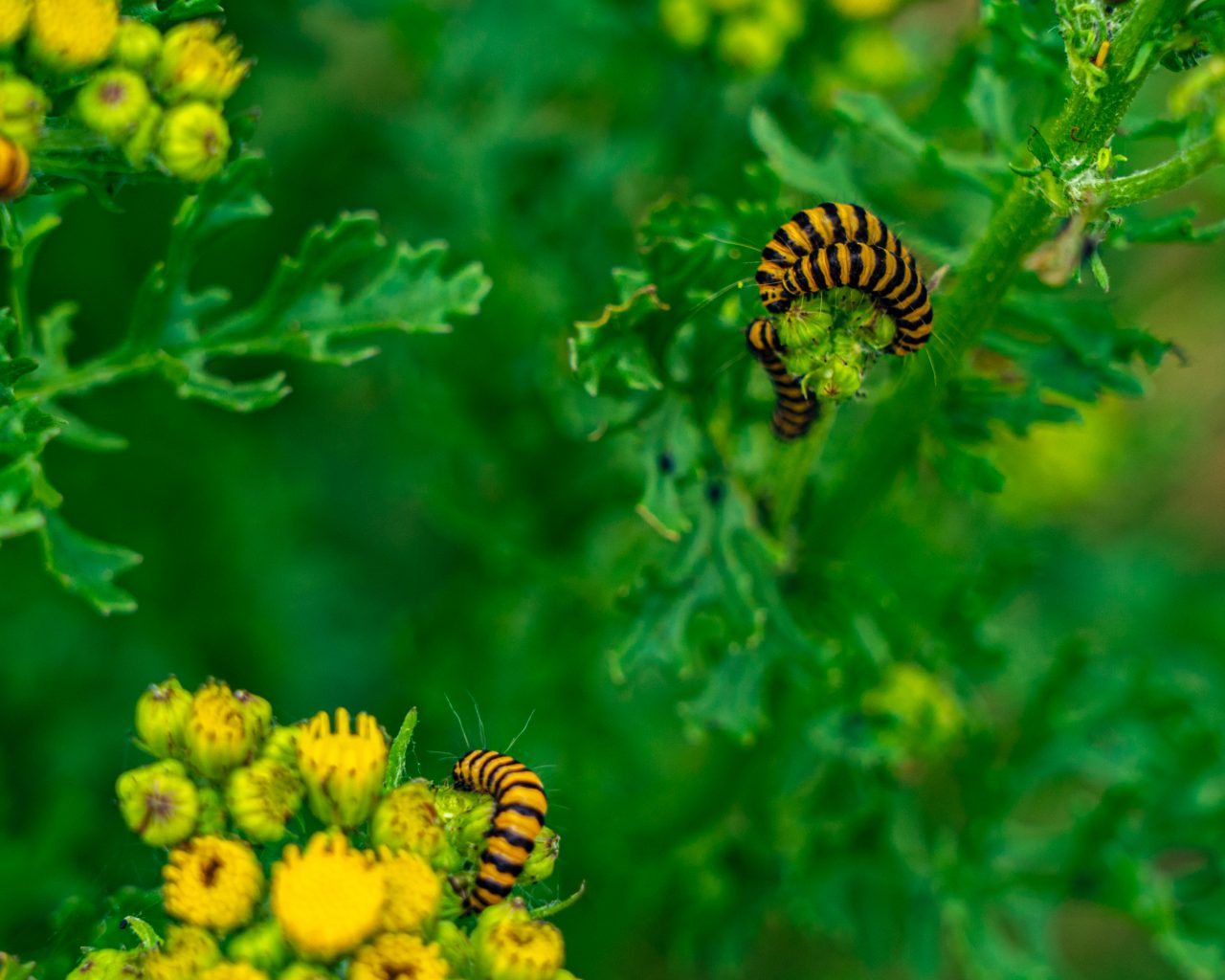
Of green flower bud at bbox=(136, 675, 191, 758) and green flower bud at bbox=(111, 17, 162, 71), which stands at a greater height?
green flower bud at bbox=(111, 17, 162, 71)

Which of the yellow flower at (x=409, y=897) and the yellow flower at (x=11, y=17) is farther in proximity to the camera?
the yellow flower at (x=11, y=17)

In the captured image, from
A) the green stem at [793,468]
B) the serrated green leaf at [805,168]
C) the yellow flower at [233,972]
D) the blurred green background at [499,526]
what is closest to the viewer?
the yellow flower at [233,972]

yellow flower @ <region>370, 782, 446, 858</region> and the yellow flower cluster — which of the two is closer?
yellow flower @ <region>370, 782, 446, 858</region>

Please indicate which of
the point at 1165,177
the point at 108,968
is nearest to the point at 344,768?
Result: the point at 108,968

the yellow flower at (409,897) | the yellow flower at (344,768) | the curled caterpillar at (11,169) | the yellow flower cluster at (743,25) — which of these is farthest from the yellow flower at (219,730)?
the yellow flower cluster at (743,25)

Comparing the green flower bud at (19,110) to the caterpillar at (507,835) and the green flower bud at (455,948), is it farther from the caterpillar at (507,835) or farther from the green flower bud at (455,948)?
the green flower bud at (455,948)

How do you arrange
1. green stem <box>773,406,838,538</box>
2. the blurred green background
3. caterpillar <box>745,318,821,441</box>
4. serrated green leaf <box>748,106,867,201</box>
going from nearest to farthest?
caterpillar <box>745,318,821,441</box>
green stem <box>773,406,838,538</box>
serrated green leaf <box>748,106,867,201</box>
the blurred green background

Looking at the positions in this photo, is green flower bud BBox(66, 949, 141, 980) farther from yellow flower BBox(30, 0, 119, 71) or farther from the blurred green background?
yellow flower BBox(30, 0, 119, 71)

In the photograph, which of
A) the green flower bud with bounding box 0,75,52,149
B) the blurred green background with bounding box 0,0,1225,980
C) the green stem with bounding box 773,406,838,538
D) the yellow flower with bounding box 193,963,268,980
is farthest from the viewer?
the blurred green background with bounding box 0,0,1225,980

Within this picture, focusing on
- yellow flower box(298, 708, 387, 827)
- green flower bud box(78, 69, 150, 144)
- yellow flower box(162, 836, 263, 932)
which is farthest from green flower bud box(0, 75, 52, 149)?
yellow flower box(162, 836, 263, 932)
